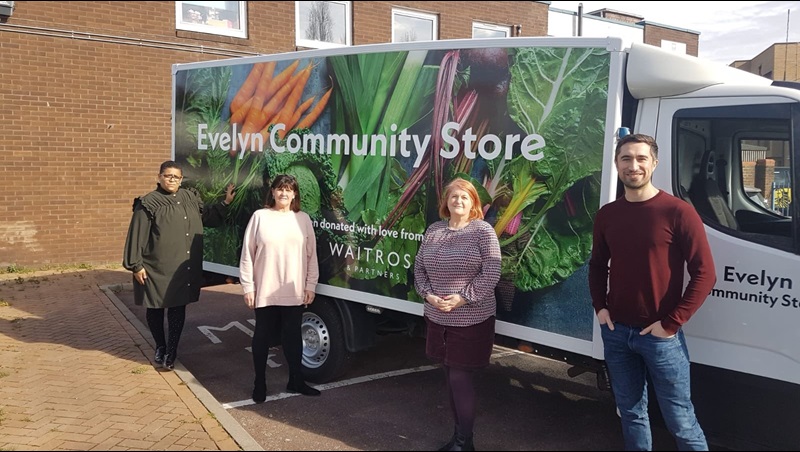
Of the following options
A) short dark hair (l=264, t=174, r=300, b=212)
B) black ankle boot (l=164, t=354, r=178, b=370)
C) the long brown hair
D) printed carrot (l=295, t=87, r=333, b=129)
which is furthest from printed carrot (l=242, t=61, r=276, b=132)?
the long brown hair

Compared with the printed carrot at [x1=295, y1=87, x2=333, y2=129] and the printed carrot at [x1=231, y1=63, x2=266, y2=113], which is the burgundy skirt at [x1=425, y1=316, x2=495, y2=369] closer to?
the printed carrot at [x1=295, y1=87, x2=333, y2=129]

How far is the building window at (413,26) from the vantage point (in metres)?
13.4

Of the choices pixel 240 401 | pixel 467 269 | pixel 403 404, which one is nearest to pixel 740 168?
pixel 467 269

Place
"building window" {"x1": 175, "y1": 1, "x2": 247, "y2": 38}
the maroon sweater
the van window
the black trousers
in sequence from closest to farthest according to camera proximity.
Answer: the maroon sweater → the van window → the black trousers → "building window" {"x1": 175, "y1": 1, "x2": 247, "y2": 38}

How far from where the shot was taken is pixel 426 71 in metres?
4.53

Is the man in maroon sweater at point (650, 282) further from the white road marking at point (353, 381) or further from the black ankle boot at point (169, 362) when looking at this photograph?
the black ankle boot at point (169, 362)

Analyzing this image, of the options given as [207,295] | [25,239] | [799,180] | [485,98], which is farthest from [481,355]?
[25,239]

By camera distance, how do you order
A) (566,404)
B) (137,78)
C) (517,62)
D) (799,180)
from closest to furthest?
(799,180) < (517,62) < (566,404) < (137,78)

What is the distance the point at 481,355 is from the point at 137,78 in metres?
9.18

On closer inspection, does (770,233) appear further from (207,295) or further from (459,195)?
(207,295)

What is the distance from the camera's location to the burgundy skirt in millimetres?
3836

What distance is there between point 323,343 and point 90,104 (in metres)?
7.37

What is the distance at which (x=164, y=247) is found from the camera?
5520 millimetres

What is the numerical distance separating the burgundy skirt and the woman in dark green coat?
2.73m
